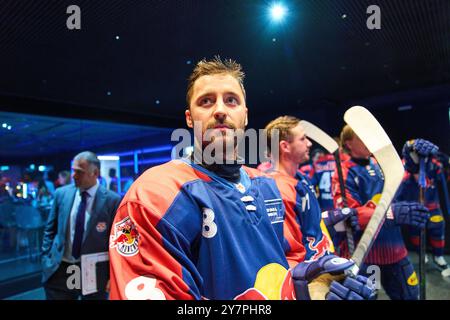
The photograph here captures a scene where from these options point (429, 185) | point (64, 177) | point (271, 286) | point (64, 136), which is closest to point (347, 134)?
point (429, 185)

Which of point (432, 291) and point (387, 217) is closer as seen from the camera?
point (387, 217)

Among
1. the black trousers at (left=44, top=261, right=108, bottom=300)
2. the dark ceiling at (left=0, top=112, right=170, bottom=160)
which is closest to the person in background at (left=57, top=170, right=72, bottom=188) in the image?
the dark ceiling at (left=0, top=112, right=170, bottom=160)

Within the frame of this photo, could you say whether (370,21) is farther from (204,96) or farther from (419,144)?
(204,96)

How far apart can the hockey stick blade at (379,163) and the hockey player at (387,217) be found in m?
1.00

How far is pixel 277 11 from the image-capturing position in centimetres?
183

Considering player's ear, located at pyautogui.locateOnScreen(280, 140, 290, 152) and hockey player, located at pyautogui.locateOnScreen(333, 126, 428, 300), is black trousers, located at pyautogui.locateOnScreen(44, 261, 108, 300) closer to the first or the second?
player's ear, located at pyautogui.locateOnScreen(280, 140, 290, 152)

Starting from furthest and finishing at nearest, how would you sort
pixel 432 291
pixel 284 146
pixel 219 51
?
pixel 432 291 < pixel 284 146 < pixel 219 51

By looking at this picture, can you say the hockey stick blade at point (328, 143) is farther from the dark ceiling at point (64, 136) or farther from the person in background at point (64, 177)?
the person in background at point (64, 177)

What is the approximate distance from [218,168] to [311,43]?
195 cm

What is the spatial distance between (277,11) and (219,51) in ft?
1.87

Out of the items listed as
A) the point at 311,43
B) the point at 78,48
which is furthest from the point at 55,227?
the point at 311,43

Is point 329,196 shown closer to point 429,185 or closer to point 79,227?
point 429,185
